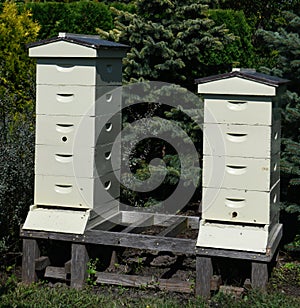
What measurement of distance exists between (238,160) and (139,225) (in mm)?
1127

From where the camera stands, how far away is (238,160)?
4648 millimetres

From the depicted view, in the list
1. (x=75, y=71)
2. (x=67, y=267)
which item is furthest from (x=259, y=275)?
(x=75, y=71)

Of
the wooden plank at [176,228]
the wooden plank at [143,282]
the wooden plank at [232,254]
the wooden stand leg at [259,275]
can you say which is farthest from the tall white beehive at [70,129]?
the wooden stand leg at [259,275]

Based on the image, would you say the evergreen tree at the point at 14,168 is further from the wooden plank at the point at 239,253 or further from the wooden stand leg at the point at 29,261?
the wooden plank at the point at 239,253

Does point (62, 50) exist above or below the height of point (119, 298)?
above

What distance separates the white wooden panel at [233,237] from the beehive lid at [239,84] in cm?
97

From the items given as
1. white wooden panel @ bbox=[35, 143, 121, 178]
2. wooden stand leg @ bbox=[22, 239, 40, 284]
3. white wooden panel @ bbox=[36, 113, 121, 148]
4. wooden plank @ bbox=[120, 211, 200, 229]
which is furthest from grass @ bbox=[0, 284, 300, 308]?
white wooden panel @ bbox=[36, 113, 121, 148]

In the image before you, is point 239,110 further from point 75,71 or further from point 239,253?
point 75,71

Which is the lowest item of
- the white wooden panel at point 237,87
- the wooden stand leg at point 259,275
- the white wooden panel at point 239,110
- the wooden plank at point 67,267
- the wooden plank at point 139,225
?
the wooden plank at point 67,267

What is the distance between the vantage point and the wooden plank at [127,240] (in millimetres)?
4746

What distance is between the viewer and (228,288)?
474cm

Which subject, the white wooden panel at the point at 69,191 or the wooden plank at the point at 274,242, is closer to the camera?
the wooden plank at the point at 274,242

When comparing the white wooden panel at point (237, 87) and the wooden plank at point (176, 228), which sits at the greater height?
the white wooden panel at point (237, 87)

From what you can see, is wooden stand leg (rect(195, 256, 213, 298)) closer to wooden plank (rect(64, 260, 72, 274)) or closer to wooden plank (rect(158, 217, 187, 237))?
wooden plank (rect(158, 217, 187, 237))
